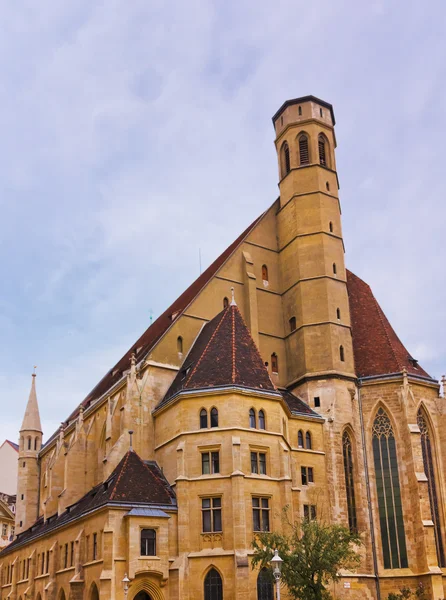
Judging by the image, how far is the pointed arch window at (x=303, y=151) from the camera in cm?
5147

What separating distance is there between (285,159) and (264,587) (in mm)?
29405

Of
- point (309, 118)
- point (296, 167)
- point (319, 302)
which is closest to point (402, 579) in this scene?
point (319, 302)

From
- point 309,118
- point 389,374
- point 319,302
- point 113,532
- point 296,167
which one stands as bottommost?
point 113,532

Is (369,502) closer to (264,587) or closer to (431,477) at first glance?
(431,477)

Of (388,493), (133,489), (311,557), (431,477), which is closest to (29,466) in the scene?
(133,489)

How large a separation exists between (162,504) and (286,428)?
28.6 ft

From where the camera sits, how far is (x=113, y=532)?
35.5 meters

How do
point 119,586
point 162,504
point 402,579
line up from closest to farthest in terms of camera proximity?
point 119,586, point 162,504, point 402,579

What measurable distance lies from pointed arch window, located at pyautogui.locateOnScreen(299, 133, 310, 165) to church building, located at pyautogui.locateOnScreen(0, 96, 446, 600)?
14cm

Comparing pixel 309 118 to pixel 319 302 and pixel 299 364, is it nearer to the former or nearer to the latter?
pixel 319 302

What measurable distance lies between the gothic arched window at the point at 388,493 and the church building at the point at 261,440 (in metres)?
0.08

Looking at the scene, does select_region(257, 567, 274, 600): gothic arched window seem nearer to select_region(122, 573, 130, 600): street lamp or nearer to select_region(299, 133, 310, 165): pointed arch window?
select_region(122, 573, 130, 600): street lamp

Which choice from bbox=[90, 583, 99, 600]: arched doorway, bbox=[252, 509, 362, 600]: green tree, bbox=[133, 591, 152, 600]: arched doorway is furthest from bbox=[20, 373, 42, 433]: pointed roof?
bbox=[252, 509, 362, 600]: green tree

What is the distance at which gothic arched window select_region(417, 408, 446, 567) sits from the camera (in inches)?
1667
